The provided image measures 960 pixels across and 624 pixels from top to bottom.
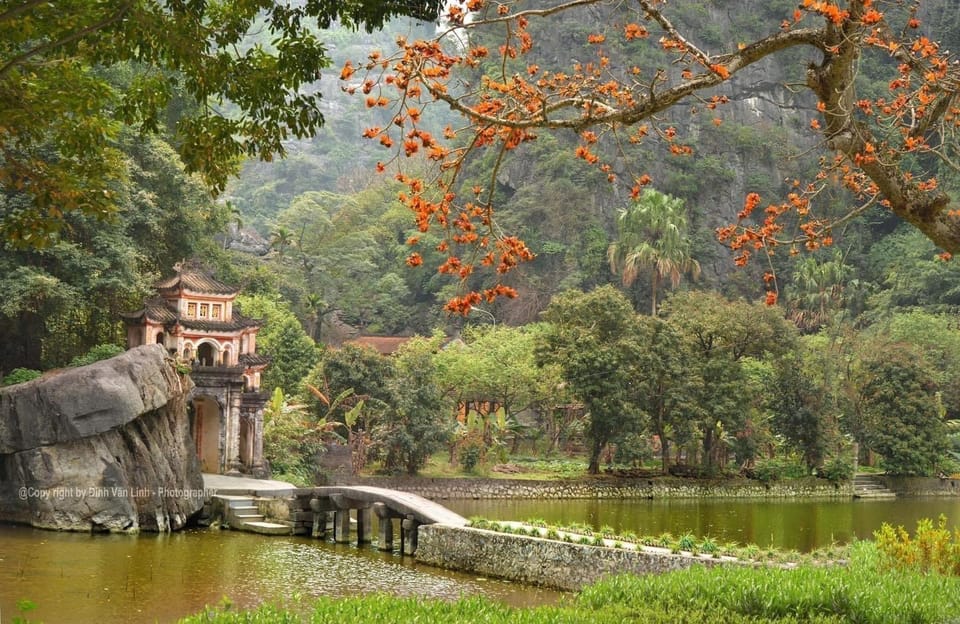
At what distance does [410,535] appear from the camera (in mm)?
19000

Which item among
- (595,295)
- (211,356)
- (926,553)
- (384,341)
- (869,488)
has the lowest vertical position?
(869,488)

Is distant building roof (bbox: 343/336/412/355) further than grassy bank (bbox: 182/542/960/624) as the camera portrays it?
Yes

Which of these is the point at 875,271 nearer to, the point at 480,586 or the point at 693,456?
the point at 693,456

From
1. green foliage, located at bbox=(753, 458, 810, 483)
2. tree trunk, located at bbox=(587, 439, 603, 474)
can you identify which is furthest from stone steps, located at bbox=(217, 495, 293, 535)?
green foliage, located at bbox=(753, 458, 810, 483)

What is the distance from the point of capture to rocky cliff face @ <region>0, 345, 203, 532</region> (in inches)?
796

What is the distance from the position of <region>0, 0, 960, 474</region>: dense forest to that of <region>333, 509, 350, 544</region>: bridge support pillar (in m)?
7.19

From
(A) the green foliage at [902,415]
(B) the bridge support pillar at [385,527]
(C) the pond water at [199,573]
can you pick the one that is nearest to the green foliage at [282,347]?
(C) the pond water at [199,573]

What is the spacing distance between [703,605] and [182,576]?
9399 mm

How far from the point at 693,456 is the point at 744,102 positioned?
113 feet

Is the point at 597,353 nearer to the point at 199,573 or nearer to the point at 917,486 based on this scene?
the point at 917,486

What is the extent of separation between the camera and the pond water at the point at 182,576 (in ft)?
45.2

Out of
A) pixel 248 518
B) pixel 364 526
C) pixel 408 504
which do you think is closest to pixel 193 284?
pixel 248 518

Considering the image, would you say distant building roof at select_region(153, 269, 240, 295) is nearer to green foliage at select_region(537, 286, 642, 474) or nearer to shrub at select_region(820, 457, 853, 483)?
green foliage at select_region(537, 286, 642, 474)

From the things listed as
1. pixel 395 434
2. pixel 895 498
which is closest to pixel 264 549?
pixel 395 434
